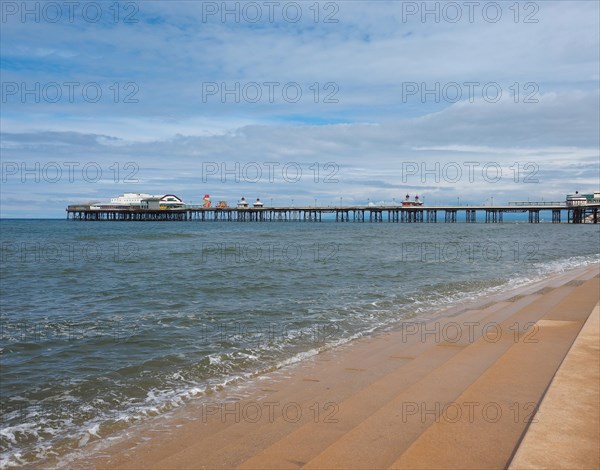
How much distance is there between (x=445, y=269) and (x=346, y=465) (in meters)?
18.3

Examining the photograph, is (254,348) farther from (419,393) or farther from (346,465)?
(346,465)

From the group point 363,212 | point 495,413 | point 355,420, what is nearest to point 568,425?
point 495,413

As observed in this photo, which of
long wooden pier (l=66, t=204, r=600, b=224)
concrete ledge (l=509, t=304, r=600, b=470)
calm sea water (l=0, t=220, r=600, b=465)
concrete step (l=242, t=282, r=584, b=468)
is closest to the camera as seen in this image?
concrete ledge (l=509, t=304, r=600, b=470)

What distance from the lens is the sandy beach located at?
4.04 meters

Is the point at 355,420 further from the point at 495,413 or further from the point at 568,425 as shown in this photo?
the point at 568,425

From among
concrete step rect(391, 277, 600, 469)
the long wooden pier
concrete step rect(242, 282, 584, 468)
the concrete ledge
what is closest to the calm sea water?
concrete step rect(242, 282, 584, 468)

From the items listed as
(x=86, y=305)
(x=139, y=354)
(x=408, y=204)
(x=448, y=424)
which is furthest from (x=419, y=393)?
(x=408, y=204)

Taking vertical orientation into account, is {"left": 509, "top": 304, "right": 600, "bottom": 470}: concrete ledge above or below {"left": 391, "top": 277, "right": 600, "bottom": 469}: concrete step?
above

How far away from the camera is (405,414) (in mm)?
4996

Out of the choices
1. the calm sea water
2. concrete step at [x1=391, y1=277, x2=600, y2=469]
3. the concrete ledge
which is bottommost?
the calm sea water

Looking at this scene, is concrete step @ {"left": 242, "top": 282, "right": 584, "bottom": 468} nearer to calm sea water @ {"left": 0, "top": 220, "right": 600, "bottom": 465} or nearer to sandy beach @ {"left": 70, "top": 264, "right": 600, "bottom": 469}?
sandy beach @ {"left": 70, "top": 264, "right": 600, "bottom": 469}

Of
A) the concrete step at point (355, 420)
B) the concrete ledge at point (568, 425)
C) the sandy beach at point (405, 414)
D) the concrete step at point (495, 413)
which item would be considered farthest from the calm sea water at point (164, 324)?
the concrete ledge at point (568, 425)

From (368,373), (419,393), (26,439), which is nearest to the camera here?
(26,439)

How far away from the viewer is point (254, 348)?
859 centimetres
